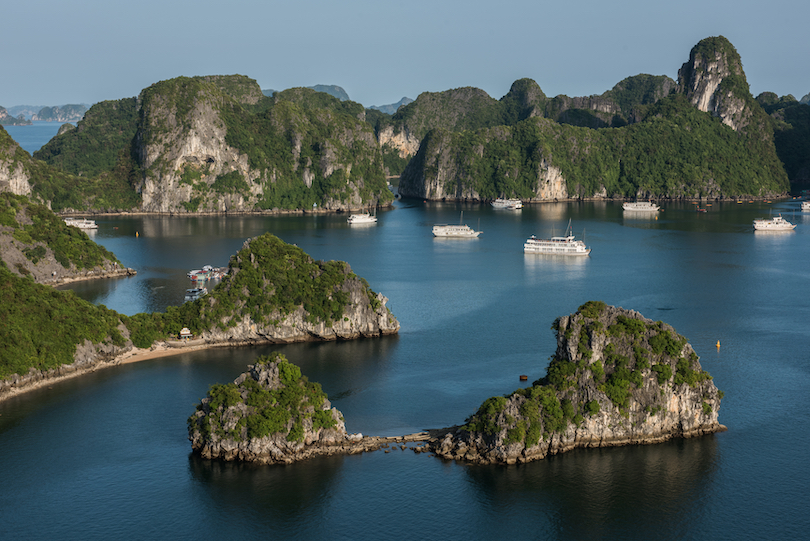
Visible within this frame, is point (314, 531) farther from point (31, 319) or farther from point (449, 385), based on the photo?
point (31, 319)

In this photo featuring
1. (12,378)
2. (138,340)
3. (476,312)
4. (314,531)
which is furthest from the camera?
(476,312)

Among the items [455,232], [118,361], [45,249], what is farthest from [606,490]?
[455,232]

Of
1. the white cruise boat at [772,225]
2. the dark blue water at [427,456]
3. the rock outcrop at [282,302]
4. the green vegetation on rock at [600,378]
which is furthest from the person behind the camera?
the white cruise boat at [772,225]

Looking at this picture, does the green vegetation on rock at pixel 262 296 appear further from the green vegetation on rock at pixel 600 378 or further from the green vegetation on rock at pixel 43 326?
the green vegetation on rock at pixel 600 378

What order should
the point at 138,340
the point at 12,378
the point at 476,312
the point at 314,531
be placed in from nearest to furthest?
the point at 314,531 → the point at 12,378 → the point at 138,340 → the point at 476,312

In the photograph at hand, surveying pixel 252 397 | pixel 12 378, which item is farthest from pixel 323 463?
pixel 12 378

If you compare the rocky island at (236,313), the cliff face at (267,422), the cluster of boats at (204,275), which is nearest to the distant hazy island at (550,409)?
the cliff face at (267,422)
